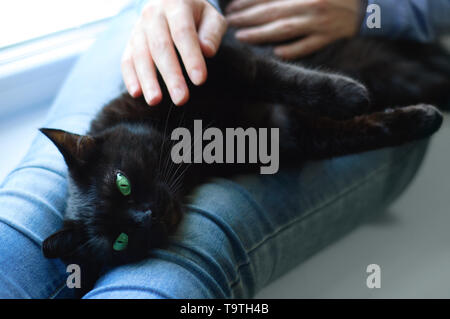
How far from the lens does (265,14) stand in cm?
100

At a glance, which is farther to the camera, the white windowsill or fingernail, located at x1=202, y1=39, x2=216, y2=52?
the white windowsill

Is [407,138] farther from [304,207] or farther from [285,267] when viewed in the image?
[285,267]

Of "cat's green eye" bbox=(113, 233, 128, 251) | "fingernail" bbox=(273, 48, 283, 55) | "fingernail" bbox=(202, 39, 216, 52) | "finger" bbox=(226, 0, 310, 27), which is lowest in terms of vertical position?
"cat's green eye" bbox=(113, 233, 128, 251)

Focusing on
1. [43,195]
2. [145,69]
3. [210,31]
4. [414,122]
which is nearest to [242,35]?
[210,31]

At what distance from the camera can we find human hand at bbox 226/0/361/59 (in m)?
0.98

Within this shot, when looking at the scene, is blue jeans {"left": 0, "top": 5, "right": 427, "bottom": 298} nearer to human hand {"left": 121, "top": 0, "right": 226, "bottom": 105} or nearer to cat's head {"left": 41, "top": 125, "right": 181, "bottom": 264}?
cat's head {"left": 41, "top": 125, "right": 181, "bottom": 264}

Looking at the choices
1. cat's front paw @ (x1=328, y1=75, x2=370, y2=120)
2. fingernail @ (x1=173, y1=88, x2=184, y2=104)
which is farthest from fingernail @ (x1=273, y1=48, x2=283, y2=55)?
fingernail @ (x1=173, y1=88, x2=184, y2=104)

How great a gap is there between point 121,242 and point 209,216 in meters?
0.16

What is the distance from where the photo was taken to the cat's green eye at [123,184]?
0.68 m

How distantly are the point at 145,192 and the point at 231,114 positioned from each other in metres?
0.24

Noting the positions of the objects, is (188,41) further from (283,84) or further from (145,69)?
(283,84)

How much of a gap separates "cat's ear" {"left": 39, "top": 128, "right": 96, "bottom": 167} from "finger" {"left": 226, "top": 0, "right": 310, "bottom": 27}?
1.78ft

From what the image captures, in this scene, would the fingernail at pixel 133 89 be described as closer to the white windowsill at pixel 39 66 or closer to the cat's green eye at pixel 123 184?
the cat's green eye at pixel 123 184

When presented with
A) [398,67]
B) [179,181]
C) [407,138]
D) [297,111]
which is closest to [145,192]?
[179,181]
